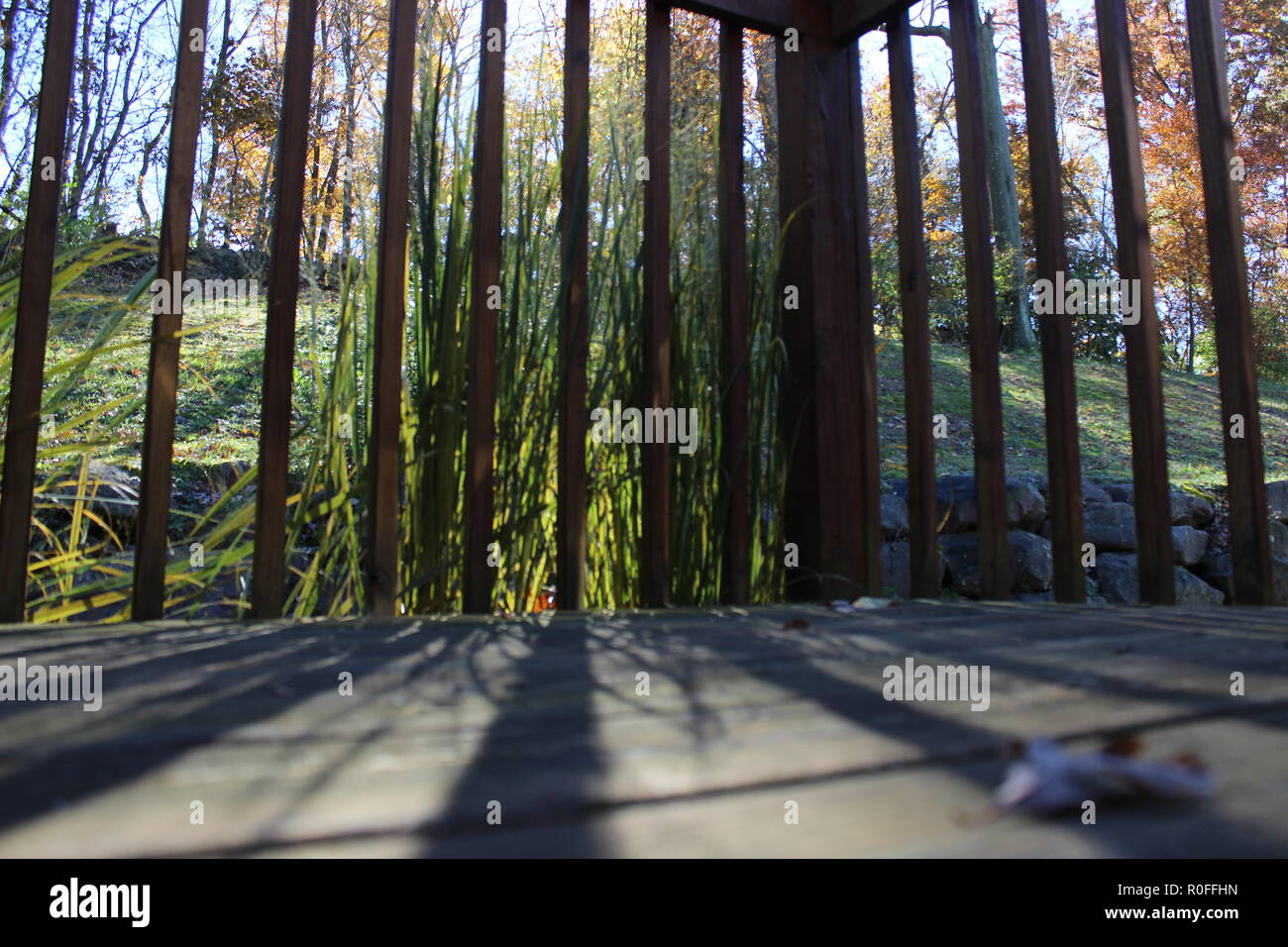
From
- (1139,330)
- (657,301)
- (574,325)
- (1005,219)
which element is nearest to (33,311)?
(574,325)

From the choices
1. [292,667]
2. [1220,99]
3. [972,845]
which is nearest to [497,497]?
[292,667]

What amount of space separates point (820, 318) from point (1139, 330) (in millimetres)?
594

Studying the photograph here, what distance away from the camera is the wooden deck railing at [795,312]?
1356 millimetres

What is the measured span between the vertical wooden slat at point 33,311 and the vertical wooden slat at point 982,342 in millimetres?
1509

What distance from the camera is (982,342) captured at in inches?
68.1

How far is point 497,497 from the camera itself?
Result: 165 cm

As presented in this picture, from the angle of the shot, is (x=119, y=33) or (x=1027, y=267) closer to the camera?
(x=119, y=33)

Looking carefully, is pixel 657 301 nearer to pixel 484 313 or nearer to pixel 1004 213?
pixel 484 313

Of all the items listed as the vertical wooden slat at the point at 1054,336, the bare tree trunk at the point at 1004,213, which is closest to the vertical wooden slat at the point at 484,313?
the vertical wooden slat at the point at 1054,336

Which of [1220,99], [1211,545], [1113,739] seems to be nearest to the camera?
[1113,739]

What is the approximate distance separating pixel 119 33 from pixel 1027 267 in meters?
10.4

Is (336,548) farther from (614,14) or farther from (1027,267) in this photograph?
(1027,267)

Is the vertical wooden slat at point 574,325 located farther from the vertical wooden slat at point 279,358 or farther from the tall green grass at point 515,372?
the vertical wooden slat at point 279,358
